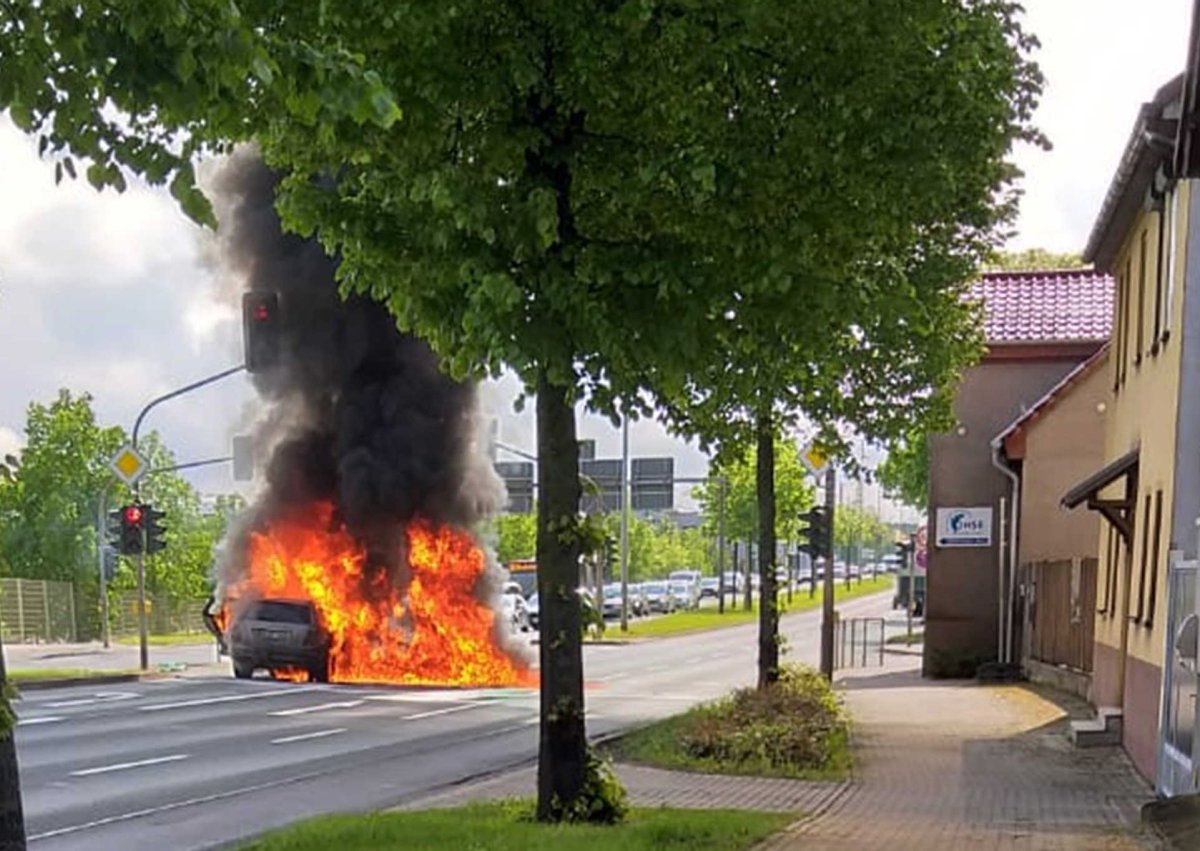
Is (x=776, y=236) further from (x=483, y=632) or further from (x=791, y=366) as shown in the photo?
(x=483, y=632)

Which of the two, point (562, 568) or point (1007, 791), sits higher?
point (562, 568)

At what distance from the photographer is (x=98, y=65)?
4.49m

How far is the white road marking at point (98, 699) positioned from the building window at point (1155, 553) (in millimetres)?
16444

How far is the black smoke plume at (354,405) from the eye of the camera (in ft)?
107

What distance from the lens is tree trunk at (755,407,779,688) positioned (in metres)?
17.9

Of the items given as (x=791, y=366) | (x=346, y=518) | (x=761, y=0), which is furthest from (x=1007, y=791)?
(x=346, y=518)

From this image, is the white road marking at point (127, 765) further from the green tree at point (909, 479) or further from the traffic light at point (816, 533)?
the green tree at point (909, 479)

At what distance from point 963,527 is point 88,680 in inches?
679

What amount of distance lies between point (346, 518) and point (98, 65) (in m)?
29.6

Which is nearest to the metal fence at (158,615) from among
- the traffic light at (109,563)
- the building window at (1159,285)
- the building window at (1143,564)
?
the traffic light at (109,563)

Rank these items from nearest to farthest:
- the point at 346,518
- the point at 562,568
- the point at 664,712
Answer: the point at 562,568 → the point at 664,712 → the point at 346,518

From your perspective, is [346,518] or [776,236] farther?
[346,518]

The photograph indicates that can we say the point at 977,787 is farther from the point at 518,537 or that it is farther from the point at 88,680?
the point at 518,537

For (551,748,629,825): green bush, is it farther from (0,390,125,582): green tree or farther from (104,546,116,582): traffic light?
(0,390,125,582): green tree
